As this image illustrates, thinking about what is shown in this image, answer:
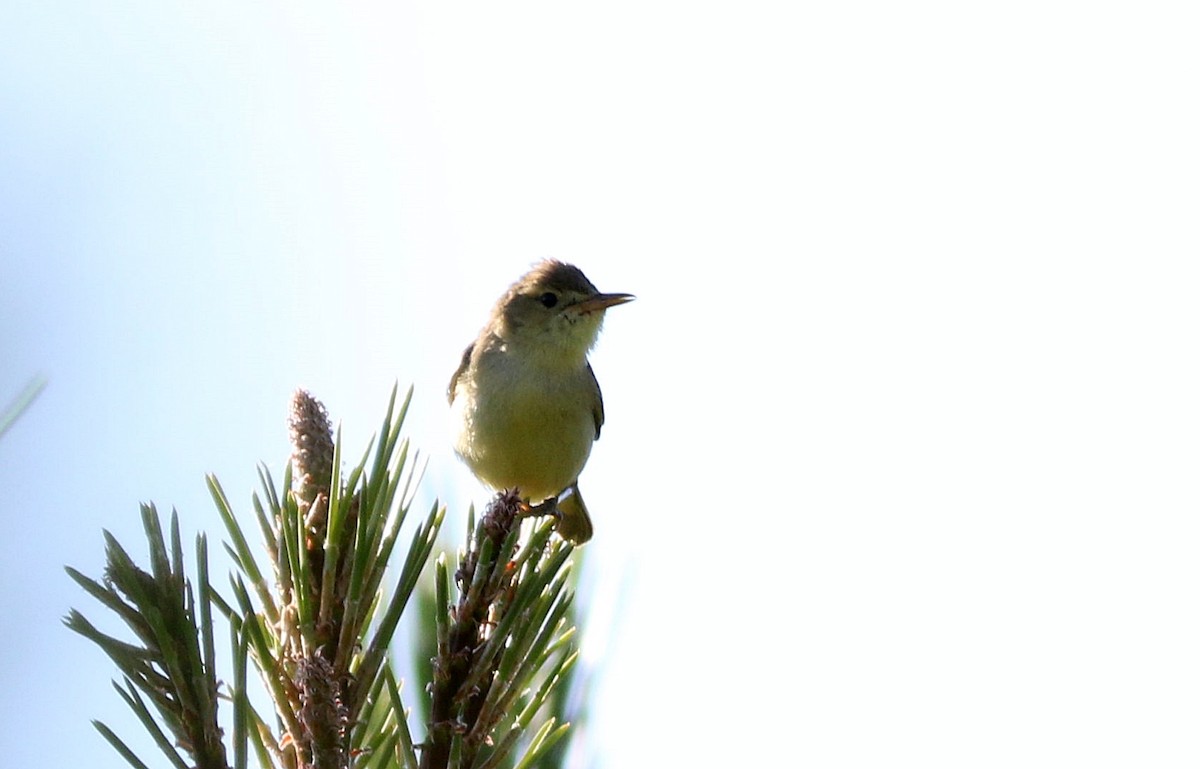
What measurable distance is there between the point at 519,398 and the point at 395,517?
288cm

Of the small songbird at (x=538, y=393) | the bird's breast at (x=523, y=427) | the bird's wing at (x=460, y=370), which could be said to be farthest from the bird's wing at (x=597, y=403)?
the bird's wing at (x=460, y=370)

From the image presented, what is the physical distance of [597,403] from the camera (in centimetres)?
475

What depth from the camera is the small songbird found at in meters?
4.23

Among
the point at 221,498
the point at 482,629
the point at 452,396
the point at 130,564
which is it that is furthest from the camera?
the point at 452,396

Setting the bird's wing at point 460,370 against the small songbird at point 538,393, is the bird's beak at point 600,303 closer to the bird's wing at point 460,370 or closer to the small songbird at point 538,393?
the small songbird at point 538,393

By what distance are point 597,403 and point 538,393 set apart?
1.47ft

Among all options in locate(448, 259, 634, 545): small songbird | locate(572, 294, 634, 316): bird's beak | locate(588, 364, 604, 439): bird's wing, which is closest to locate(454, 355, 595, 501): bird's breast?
locate(448, 259, 634, 545): small songbird

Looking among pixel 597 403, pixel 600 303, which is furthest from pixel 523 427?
pixel 600 303

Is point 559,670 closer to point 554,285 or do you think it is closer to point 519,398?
point 519,398

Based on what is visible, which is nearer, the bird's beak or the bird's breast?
the bird's breast

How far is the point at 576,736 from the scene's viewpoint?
4.80 feet

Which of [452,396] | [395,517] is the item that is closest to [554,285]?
[452,396]

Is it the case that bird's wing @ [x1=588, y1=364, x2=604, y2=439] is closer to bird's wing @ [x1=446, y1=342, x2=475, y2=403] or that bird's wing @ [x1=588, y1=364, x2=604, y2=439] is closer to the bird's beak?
the bird's beak

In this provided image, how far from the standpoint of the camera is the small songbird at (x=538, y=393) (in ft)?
13.9
